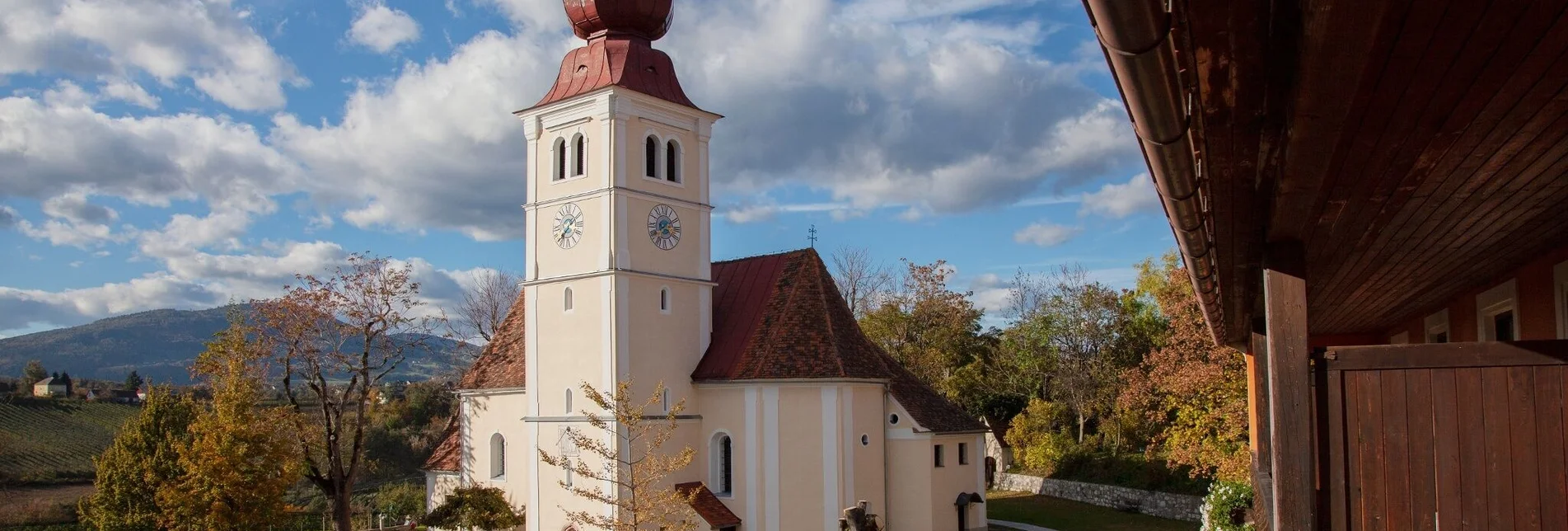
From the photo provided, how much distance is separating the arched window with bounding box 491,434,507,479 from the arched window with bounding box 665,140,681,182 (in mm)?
8864

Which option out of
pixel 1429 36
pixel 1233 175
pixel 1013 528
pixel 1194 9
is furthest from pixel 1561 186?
pixel 1013 528

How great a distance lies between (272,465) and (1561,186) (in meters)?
28.4

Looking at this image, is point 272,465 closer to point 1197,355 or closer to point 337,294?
point 337,294

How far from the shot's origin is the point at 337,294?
32844 mm

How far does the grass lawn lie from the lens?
3259cm

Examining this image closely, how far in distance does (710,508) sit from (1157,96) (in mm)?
25680

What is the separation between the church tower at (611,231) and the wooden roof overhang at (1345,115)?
22108 millimetres

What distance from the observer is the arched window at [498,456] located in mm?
32062

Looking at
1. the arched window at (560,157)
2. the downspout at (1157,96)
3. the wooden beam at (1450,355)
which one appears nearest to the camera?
the downspout at (1157,96)

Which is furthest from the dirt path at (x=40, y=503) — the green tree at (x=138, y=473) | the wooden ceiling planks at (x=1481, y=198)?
the wooden ceiling planks at (x=1481, y=198)

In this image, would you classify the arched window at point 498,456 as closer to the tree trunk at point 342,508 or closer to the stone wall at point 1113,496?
the tree trunk at point 342,508

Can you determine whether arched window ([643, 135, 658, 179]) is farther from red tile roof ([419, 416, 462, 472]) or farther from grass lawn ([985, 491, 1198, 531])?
grass lawn ([985, 491, 1198, 531])

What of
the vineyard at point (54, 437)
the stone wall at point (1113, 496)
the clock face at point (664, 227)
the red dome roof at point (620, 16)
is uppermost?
the red dome roof at point (620, 16)

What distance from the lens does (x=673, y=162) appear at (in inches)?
1180
